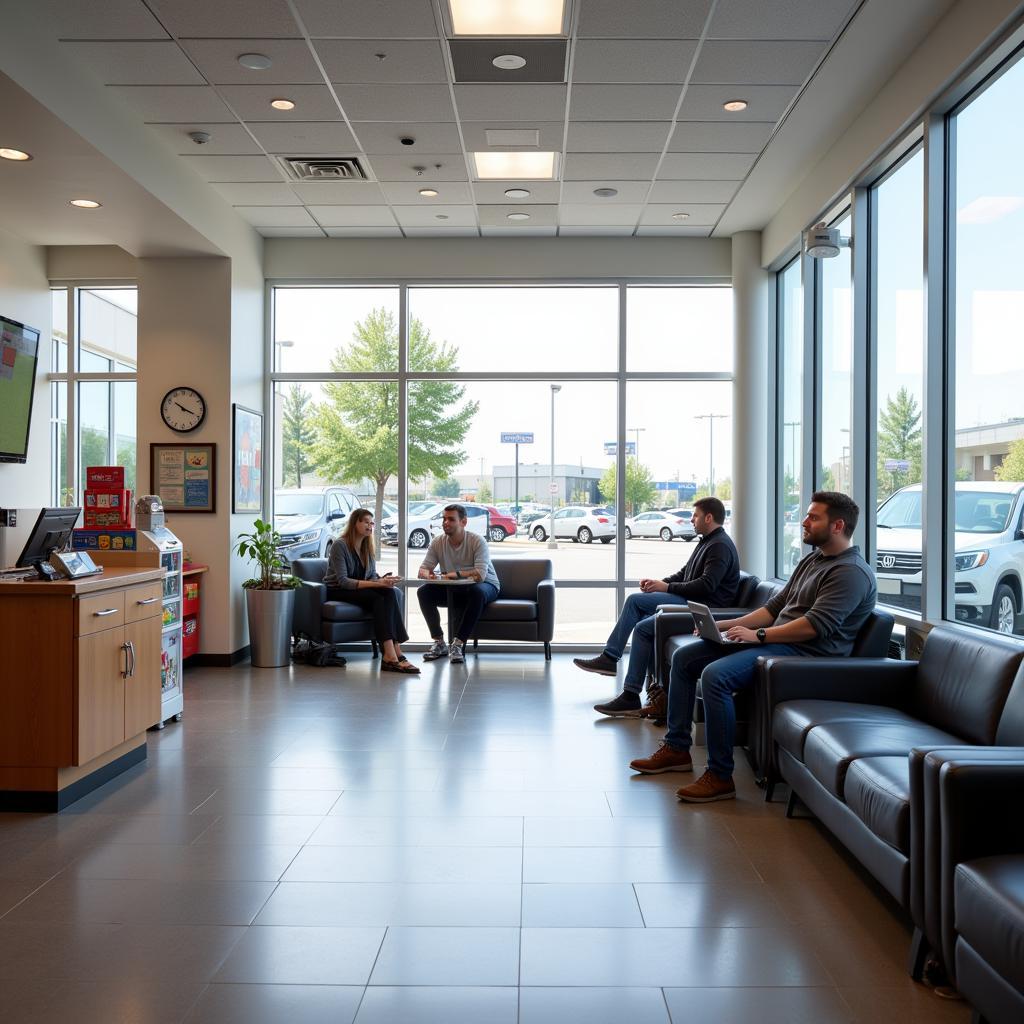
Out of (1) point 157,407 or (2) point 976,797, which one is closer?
(2) point 976,797

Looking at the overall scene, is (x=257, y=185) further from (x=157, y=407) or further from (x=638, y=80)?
(x=638, y=80)

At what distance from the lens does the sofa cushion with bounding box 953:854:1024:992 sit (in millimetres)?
2002

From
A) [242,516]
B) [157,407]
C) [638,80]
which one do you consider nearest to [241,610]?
[242,516]

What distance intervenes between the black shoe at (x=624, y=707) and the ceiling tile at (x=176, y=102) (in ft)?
14.1

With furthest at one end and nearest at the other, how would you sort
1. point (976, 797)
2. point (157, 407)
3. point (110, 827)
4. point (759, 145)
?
point (157, 407), point (759, 145), point (110, 827), point (976, 797)

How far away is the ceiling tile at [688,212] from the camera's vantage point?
741cm

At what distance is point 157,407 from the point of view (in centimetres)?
750

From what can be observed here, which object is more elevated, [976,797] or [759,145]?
[759,145]

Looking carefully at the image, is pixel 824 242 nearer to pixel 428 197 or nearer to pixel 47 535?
pixel 428 197

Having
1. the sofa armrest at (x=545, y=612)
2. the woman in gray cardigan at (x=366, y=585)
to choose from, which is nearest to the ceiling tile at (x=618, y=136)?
the woman in gray cardigan at (x=366, y=585)

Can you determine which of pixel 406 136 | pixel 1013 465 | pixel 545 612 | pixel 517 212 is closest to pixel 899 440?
pixel 1013 465

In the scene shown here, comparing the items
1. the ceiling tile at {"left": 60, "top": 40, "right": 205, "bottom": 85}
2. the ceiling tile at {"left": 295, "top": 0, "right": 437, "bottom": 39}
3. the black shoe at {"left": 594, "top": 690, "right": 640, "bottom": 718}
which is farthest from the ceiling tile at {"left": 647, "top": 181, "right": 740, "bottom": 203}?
the black shoe at {"left": 594, "top": 690, "right": 640, "bottom": 718}

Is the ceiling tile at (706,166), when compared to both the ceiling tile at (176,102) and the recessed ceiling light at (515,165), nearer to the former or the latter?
the recessed ceiling light at (515,165)

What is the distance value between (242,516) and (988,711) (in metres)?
6.11
